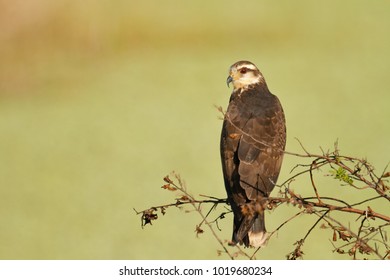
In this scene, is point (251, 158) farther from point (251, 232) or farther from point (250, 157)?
point (251, 232)

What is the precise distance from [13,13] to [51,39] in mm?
911

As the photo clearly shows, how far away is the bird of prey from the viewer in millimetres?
4168

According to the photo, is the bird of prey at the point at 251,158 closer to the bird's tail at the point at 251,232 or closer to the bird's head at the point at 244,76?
the bird's tail at the point at 251,232

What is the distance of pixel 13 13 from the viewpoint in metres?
17.4

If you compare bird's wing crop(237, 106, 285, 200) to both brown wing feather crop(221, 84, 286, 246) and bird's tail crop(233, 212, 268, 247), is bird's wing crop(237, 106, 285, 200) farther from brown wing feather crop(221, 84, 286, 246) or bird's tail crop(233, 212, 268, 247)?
bird's tail crop(233, 212, 268, 247)

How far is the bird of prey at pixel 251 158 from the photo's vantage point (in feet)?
13.7

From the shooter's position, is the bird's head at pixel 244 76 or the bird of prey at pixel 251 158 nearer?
the bird of prey at pixel 251 158

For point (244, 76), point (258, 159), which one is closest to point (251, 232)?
point (258, 159)

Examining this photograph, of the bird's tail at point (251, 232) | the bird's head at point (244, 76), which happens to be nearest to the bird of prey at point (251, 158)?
the bird's tail at point (251, 232)

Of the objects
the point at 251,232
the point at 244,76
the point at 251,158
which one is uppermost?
the point at 244,76

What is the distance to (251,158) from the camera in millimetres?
4246

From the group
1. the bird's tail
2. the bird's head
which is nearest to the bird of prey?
the bird's tail

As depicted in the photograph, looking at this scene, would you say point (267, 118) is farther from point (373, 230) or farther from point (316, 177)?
point (316, 177)

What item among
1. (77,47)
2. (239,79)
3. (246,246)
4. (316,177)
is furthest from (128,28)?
(246,246)
